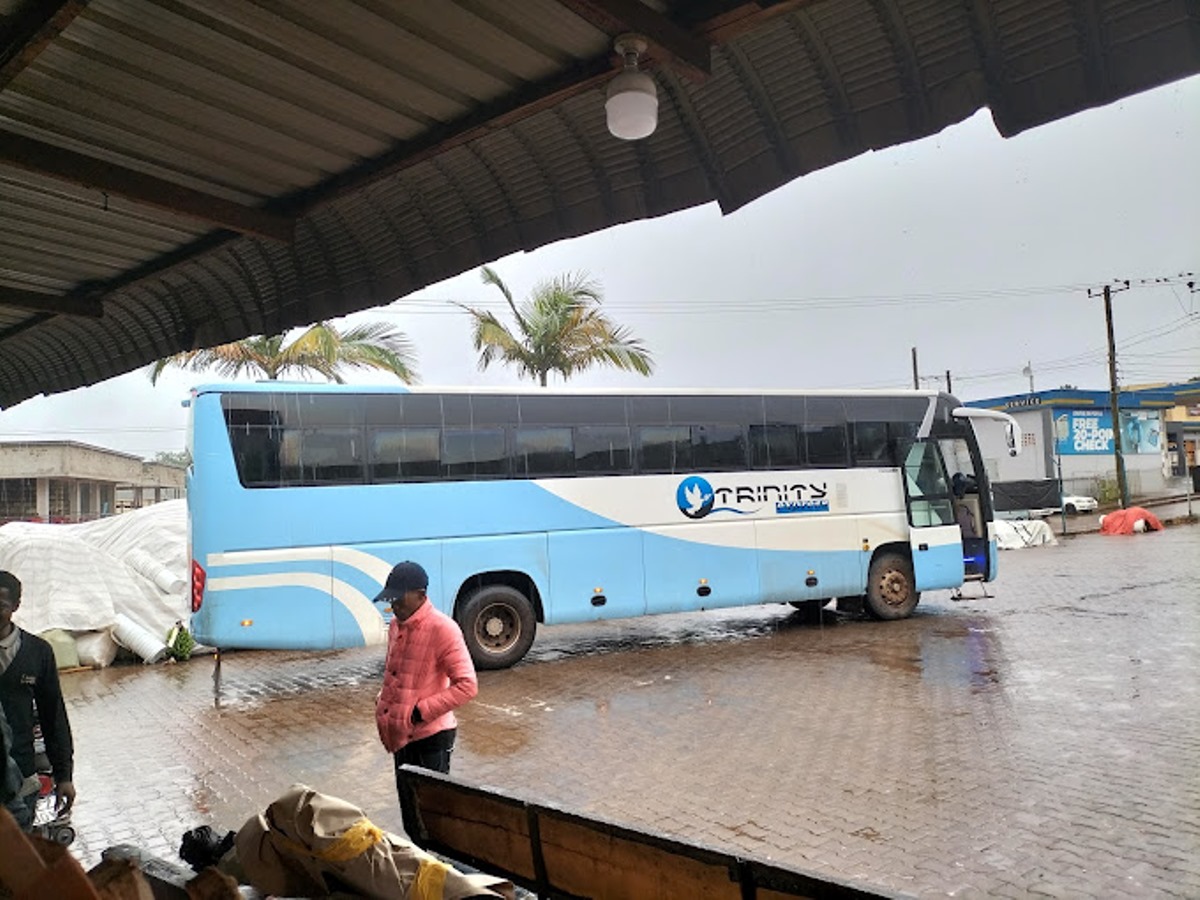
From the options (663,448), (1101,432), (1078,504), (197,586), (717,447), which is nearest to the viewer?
(197,586)

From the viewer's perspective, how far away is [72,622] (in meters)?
12.0

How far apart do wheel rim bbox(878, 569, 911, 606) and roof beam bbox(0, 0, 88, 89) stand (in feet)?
42.2

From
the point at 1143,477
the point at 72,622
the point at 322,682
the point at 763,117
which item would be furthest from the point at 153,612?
the point at 1143,477

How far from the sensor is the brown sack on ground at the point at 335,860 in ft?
8.70

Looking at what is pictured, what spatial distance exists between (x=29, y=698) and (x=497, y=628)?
24.2ft

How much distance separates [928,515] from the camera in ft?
44.4

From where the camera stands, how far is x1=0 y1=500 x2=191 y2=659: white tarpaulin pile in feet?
39.5

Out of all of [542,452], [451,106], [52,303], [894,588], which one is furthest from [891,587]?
[451,106]

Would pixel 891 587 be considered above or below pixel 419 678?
below

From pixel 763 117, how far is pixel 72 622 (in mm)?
12516

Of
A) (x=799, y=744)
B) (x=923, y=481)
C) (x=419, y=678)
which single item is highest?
(x=923, y=481)

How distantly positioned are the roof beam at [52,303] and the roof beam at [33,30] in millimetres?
2866

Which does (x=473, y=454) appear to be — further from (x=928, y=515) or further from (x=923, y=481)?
(x=928, y=515)

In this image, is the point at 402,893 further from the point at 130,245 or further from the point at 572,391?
the point at 572,391
